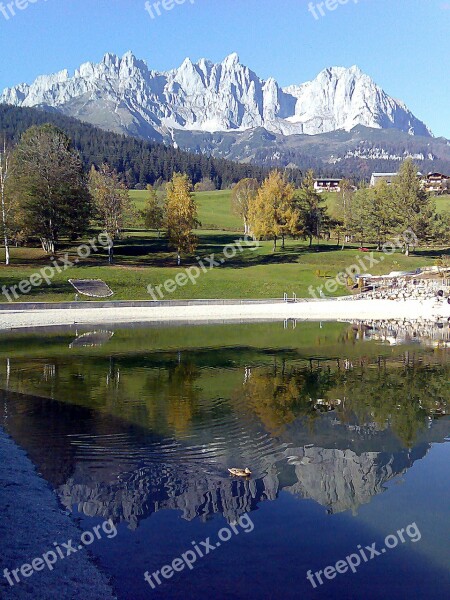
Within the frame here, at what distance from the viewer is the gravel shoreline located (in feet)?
35.3

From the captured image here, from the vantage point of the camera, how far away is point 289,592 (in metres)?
11.0

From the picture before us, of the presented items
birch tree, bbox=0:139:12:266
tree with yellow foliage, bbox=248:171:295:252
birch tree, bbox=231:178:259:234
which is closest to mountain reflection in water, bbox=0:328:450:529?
birch tree, bbox=0:139:12:266

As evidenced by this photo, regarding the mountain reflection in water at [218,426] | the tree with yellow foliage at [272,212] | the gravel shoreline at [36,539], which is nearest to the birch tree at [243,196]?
the tree with yellow foliage at [272,212]

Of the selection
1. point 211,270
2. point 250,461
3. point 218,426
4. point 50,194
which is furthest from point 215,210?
point 250,461

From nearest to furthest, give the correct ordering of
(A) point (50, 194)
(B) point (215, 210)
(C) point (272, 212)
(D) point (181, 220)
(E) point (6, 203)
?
(E) point (6, 203) < (A) point (50, 194) < (D) point (181, 220) < (C) point (272, 212) < (B) point (215, 210)

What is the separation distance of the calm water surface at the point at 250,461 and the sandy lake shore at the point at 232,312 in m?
15.8

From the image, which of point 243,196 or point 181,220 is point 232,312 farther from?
point 243,196

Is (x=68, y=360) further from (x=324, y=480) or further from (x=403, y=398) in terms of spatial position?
(x=324, y=480)

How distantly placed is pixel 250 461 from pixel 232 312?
38440 mm

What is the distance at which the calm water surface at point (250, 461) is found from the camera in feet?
39.3

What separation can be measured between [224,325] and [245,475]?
33.3 meters

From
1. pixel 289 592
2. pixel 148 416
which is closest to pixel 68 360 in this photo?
pixel 148 416

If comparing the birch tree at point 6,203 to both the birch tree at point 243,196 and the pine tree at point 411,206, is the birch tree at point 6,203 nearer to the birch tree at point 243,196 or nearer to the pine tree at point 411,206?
the birch tree at point 243,196

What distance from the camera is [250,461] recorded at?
695 inches
